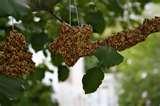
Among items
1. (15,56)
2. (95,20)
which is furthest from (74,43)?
(95,20)

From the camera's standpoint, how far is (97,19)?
1693mm

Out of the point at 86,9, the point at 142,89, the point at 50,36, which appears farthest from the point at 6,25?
the point at 142,89

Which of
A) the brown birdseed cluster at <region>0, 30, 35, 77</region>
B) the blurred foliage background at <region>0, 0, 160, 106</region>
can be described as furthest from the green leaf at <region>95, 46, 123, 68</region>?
the brown birdseed cluster at <region>0, 30, 35, 77</region>

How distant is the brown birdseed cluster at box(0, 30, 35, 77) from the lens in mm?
985

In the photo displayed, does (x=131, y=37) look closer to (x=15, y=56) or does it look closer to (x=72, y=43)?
(x=72, y=43)

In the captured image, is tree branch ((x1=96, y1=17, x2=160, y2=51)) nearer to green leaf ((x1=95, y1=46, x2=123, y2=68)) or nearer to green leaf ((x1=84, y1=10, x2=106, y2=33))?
green leaf ((x1=95, y1=46, x2=123, y2=68))

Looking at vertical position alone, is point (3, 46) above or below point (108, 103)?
above

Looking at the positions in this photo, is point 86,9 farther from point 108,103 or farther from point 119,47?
point 108,103

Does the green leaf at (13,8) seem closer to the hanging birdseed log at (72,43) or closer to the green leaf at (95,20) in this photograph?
the hanging birdseed log at (72,43)

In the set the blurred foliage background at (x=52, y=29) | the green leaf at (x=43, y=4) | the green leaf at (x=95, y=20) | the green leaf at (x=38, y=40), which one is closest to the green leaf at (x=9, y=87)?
the blurred foliage background at (x=52, y=29)

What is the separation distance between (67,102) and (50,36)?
2.88 meters

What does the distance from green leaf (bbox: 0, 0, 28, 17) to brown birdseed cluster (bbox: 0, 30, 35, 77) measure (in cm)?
4

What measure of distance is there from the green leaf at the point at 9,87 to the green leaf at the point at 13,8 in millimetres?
127

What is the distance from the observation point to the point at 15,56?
981 mm
